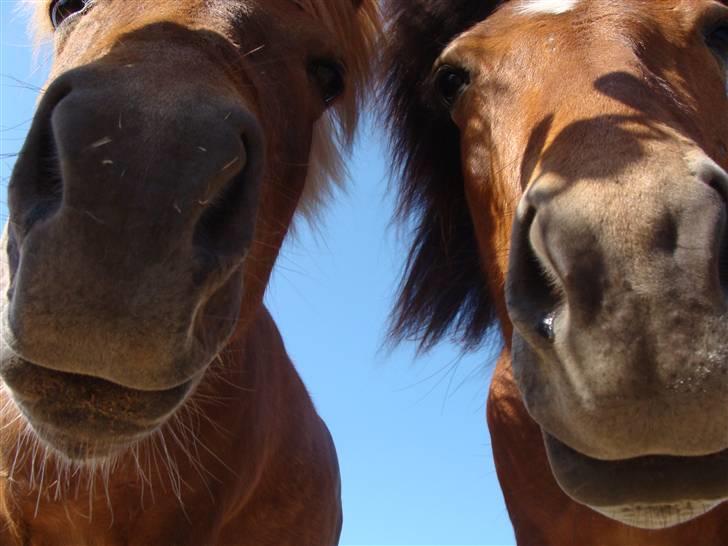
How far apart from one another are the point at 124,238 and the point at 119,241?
1 cm

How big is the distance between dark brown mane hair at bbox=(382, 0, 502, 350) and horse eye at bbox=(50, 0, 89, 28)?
1425 mm

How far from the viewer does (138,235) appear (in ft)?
5.97

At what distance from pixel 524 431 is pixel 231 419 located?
3.87 feet

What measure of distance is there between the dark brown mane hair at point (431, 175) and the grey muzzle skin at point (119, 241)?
1778 mm

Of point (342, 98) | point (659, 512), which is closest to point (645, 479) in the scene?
point (659, 512)

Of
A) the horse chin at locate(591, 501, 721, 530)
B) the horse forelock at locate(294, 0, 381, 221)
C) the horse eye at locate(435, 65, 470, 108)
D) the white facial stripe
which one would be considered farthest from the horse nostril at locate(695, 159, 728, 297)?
the horse forelock at locate(294, 0, 381, 221)

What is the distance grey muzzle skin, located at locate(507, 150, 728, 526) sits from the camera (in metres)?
1.84

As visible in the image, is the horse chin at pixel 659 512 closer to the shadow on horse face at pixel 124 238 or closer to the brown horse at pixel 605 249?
the brown horse at pixel 605 249

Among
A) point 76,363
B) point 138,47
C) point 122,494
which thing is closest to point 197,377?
point 76,363

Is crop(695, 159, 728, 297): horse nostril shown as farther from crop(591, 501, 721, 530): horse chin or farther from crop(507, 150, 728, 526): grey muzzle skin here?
→ crop(591, 501, 721, 530): horse chin

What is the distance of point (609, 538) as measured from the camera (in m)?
3.02

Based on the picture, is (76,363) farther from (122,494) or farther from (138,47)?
(122,494)

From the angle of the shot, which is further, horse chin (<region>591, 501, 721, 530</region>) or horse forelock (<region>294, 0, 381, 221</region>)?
horse forelock (<region>294, 0, 381, 221</region>)

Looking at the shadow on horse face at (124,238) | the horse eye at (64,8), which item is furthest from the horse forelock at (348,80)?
the shadow on horse face at (124,238)
